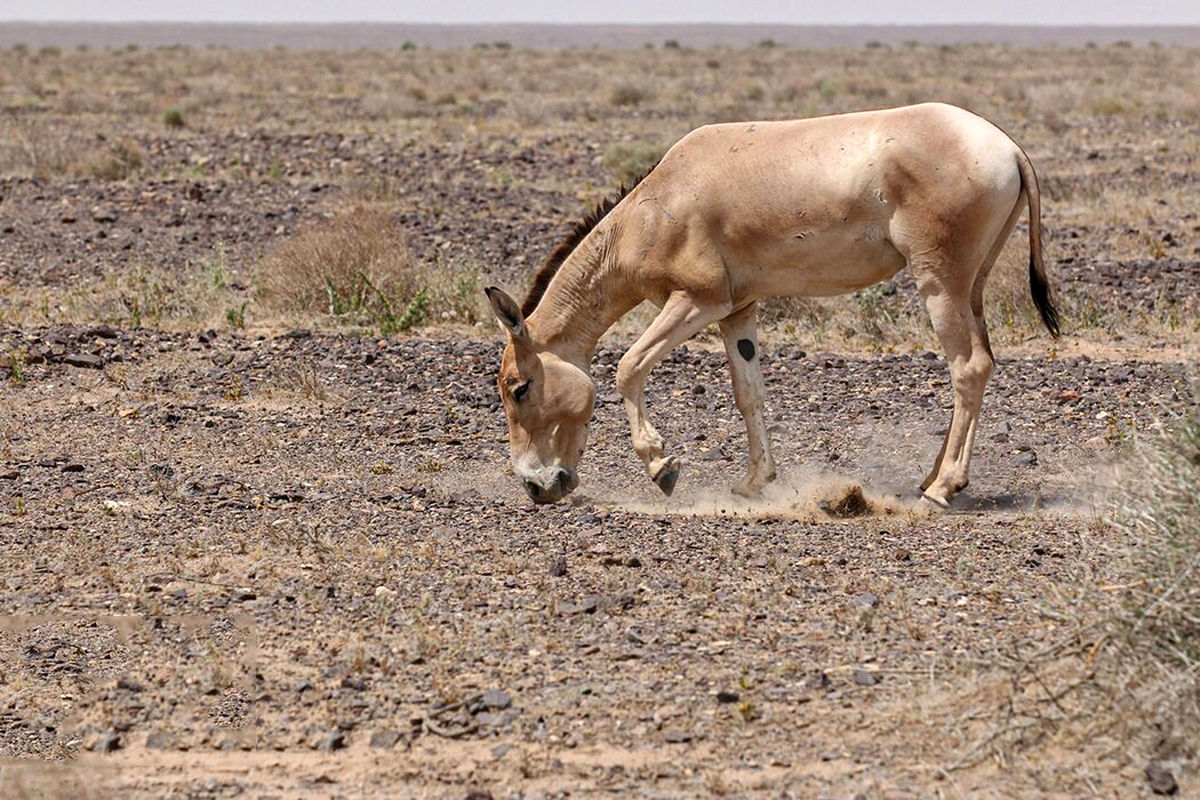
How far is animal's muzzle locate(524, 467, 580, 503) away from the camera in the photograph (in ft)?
26.9

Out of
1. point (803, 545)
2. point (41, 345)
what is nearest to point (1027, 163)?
point (803, 545)

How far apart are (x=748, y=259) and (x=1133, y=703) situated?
12.6 feet

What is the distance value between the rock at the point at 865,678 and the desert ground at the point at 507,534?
0.03m

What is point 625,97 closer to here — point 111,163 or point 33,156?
point 111,163

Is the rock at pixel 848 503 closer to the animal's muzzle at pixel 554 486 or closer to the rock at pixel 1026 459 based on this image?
the rock at pixel 1026 459

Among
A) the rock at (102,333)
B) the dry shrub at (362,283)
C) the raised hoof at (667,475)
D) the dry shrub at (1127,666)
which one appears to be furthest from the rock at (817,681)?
the rock at (102,333)

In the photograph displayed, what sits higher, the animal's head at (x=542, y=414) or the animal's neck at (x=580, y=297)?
the animal's neck at (x=580, y=297)

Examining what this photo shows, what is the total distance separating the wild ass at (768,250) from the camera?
25.8 ft

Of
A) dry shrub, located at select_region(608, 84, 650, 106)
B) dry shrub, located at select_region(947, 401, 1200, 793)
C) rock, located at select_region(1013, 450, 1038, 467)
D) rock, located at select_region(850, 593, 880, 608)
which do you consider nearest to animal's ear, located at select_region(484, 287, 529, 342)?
rock, located at select_region(850, 593, 880, 608)

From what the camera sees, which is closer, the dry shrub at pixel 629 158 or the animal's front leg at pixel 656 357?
the animal's front leg at pixel 656 357

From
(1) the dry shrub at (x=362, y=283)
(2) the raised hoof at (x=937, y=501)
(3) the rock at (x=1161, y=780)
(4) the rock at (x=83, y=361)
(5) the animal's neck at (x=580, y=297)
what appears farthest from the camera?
(1) the dry shrub at (x=362, y=283)

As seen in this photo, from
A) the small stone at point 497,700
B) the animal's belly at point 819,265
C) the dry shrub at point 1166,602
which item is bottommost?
A: the small stone at point 497,700

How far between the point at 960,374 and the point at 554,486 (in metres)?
2.18

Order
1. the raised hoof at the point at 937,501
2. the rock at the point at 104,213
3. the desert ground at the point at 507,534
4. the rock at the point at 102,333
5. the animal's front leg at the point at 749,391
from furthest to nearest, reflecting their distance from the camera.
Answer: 1. the rock at the point at 104,213
2. the rock at the point at 102,333
3. the animal's front leg at the point at 749,391
4. the raised hoof at the point at 937,501
5. the desert ground at the point at 507,534
